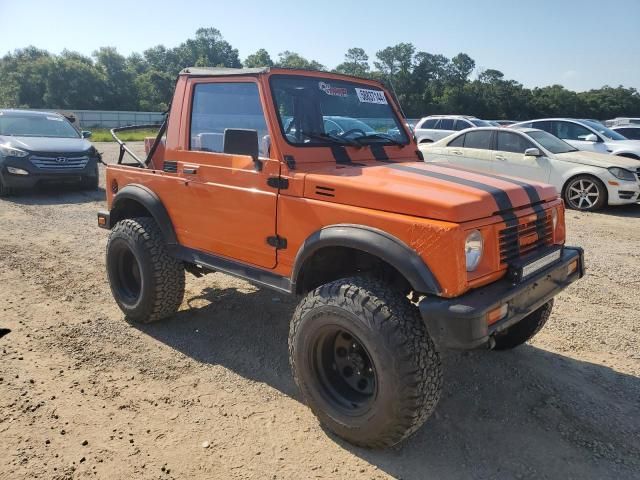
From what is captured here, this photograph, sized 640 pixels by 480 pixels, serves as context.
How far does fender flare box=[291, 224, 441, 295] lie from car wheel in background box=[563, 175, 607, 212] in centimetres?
788

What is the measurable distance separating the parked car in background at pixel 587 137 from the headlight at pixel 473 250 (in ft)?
33.2

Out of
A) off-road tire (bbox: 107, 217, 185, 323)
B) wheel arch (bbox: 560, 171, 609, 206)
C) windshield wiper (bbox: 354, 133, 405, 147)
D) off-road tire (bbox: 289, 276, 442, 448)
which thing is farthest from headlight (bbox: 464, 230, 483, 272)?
wheel arch (bbox: 560, 171, 609, 206)

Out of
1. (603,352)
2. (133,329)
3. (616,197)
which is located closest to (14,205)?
(133,329)

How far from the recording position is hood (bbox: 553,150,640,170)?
355 inches

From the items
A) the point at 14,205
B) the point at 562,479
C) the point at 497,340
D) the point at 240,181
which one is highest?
the point at 240,181

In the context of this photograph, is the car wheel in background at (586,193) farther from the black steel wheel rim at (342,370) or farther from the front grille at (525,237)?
the black steel wheel rim at (342,370)

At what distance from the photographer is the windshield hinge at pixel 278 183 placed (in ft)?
10.2

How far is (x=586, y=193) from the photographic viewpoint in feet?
29.9

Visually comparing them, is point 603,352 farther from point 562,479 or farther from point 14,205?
point 14,205

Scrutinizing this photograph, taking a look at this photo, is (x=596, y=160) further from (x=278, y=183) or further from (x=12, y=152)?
(x=12, y=152)

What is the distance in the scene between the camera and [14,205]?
30.5ft

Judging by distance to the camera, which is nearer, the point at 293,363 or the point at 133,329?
the point at 293,363

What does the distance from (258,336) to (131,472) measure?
1.68 metres

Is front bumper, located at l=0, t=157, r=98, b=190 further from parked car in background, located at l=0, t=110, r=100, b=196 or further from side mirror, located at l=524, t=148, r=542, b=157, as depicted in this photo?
Answer: side mirror, located at l=524, t=148, r=542, b=157
